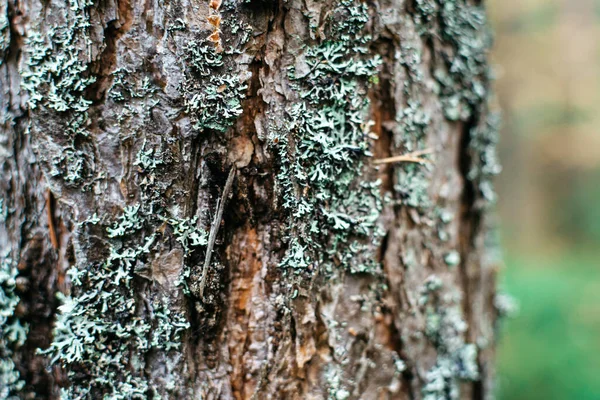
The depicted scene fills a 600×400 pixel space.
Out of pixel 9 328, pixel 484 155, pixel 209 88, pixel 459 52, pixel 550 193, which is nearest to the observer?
pixel 209 88

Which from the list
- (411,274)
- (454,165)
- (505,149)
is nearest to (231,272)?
(411,274)

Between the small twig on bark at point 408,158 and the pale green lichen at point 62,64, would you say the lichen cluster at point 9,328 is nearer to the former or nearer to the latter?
the pale green lichen at point 62,64

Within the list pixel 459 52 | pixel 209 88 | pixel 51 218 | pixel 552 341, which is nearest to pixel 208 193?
pixel 209 88

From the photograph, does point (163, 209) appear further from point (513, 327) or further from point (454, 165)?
point (513, 327)

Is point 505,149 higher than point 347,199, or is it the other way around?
point 505,149

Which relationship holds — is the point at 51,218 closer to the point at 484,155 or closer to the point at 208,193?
the point at 208,193

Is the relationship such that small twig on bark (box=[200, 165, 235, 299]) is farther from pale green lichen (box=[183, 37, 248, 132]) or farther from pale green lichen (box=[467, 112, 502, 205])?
pale green lichen (box=[467, 112, 502, 205])

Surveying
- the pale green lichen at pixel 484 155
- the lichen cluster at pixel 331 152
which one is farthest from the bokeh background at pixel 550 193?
the lichen cluster at pixel 331 152

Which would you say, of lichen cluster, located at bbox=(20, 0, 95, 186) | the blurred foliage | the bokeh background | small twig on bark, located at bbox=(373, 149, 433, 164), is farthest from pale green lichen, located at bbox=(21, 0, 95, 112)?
the bokeh background
